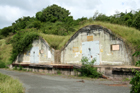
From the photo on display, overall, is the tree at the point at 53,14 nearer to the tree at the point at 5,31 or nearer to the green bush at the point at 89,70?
the tree at the point at 5,31

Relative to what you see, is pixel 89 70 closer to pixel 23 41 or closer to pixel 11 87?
pixel 11 87

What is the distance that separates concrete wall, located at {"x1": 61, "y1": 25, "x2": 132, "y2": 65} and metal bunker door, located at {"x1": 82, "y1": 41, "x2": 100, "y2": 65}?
0.27 meters

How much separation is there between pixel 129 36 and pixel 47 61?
8.96m

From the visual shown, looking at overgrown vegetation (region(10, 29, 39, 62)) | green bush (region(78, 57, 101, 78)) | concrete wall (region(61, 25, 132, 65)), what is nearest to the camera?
green bush (region(78, 57, 101, 78))

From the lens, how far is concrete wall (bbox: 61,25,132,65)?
1138cm

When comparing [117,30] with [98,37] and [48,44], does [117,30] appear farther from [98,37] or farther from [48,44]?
[48,44]

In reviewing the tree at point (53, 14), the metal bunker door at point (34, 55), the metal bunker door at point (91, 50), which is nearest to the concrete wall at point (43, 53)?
the metal bunker door at point (34, 55)

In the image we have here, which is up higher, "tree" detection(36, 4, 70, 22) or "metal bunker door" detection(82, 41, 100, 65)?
"tree" detection(36, 4, 70, 22)

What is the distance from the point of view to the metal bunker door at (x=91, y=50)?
12.8 meters

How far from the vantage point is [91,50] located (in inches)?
519

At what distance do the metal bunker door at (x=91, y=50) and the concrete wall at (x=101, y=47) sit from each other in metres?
0.27

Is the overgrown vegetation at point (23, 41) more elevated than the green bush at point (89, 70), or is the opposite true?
the overgrown vegetation at point (23, 41)

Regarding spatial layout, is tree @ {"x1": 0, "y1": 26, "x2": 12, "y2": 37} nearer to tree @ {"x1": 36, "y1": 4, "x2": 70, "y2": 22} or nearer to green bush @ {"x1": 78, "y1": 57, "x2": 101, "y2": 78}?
tree @ {"x1": 36, "y1": 4, "x2": 70, "y2": 22}

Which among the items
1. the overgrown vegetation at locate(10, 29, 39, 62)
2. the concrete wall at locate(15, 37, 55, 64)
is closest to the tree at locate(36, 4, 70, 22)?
the overgrown vegetation at locate(10, 29, 39, 62)
